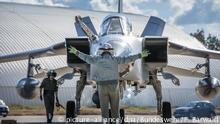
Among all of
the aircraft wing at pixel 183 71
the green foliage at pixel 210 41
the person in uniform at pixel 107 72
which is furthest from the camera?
the green foliage at pixel 210 41

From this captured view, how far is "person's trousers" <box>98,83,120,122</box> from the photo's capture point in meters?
12.3

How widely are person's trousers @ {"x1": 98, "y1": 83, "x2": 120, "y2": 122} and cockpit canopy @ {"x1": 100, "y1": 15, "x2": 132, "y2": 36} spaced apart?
10.6 feet

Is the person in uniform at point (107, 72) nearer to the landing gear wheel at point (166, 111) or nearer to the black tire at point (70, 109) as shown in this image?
the landing gear wheel at point (166, 111)

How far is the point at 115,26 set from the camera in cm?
1567

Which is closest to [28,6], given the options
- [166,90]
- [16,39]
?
[16,39]

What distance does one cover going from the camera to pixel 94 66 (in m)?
12.6

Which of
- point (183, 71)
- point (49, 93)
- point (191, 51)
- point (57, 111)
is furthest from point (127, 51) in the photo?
point (57, 111)

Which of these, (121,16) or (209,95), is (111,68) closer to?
(121,16)

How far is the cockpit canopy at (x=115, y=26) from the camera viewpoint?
15398 millimetres

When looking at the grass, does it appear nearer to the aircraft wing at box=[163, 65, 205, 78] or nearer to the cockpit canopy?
the aircraft wing at box=[163, 65, 205, 78]

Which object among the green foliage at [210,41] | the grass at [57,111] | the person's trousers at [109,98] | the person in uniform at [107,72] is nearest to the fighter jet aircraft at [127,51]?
the person in uniform at [107,72]

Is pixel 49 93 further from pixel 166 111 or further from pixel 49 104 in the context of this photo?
pixel 166 111

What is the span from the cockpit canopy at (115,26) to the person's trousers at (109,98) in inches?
127

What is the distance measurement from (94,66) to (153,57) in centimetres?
438
